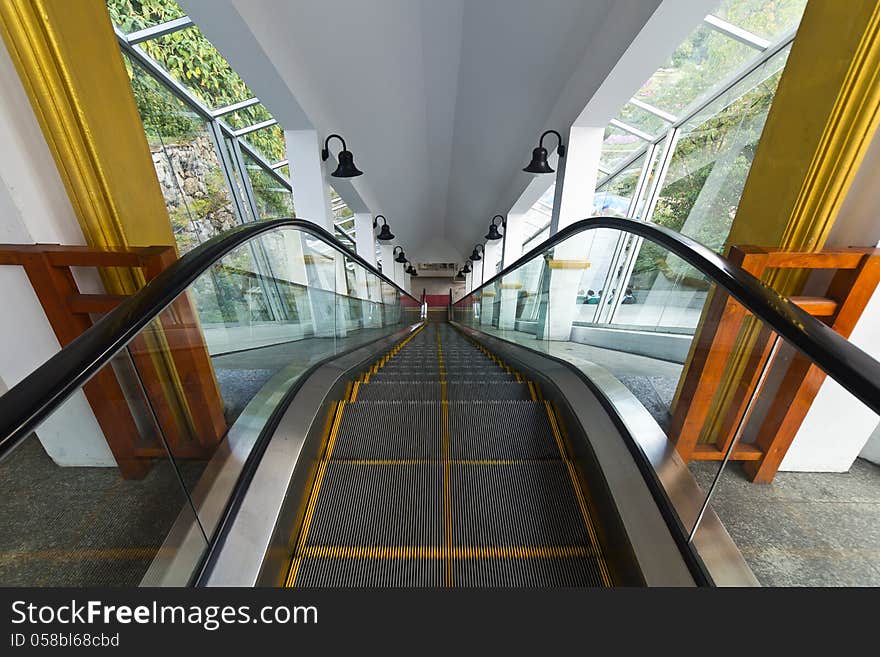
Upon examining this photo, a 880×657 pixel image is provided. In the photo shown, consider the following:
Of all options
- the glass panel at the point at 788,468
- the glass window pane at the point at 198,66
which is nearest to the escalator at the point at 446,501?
the glass panel at the point at 788,468

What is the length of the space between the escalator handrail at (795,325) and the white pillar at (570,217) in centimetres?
221

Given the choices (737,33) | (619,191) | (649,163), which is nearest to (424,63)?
→ (737,33)

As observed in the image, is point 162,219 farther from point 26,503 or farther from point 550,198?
point 550,198

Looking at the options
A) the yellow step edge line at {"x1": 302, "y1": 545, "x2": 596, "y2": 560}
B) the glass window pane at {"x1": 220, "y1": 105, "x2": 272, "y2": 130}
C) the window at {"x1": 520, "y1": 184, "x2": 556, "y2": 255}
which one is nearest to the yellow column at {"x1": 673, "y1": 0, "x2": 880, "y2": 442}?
the yellow step edge line at {"x1": 302, "y1": 545, "x2": 596, "y2": 560}

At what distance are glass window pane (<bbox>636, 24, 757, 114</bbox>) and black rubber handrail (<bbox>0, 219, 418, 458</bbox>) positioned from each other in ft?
21.0

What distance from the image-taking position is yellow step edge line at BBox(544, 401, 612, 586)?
1413mm

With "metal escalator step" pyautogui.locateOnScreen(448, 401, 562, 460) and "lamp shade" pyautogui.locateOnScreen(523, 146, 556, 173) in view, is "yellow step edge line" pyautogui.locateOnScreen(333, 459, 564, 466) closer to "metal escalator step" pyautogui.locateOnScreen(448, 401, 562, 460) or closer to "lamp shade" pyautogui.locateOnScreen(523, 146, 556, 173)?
"metal escalator step" pyautogui.locateOnScreen(448, 401, 562, 460)

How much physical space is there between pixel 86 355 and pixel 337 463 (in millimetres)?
1194

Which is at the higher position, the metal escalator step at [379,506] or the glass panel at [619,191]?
the glass panel at [619,191]

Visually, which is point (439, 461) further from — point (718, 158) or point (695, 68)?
point (695, 68)

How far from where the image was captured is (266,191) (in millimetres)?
7938

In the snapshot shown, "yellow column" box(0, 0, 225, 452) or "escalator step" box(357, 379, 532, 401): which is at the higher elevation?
"yellow column" box(0, 0, 225, 452)

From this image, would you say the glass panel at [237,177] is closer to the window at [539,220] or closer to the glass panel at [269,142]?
the glass panel at [269,142]

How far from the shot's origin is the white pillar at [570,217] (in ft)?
13.1
